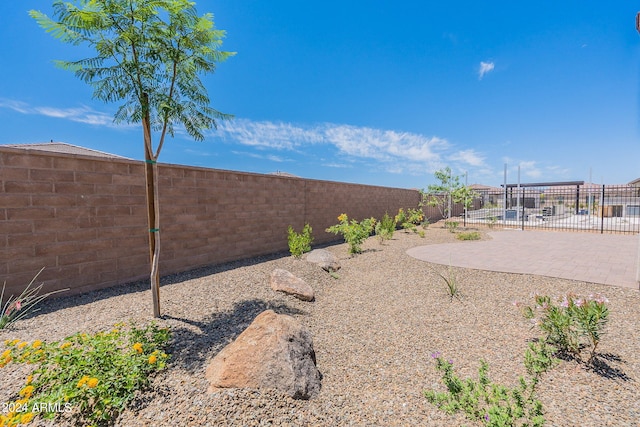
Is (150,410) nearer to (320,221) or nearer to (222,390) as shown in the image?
(222,390)

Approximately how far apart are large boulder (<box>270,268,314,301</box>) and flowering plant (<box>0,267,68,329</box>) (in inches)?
121

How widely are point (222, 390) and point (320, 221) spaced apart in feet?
26.3

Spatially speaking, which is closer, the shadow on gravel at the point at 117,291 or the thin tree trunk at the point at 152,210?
the thin tree trunk at the point at 152,210

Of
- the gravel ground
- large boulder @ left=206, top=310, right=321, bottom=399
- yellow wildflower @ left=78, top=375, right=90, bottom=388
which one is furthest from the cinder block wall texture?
large boulder @ left=206, top=310, right=321, bottom=399

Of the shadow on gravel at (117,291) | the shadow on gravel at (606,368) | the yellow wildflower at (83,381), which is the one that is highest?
the yellow wildflower at (83,381)

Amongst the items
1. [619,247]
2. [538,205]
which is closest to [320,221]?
[619,247]

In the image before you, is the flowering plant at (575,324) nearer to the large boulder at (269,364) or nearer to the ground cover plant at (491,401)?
the ground cover plant at (491,401)

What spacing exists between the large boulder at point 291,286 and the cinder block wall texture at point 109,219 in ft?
7.48

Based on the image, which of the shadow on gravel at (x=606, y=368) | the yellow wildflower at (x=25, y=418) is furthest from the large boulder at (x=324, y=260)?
the yellow wildflower at (x=25, y=418)

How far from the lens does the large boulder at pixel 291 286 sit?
4453mm

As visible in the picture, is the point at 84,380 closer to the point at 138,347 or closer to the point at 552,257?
the point at 138,347

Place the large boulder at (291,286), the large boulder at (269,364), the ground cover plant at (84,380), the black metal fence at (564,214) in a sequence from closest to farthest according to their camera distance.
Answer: the ground cover plant at (84,380) < the large boulder at (269,364) < the large boulder at (291,286) < the black metal fence at (564,214)

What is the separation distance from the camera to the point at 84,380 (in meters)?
1.87

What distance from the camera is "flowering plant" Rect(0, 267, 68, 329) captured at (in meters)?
3.13
